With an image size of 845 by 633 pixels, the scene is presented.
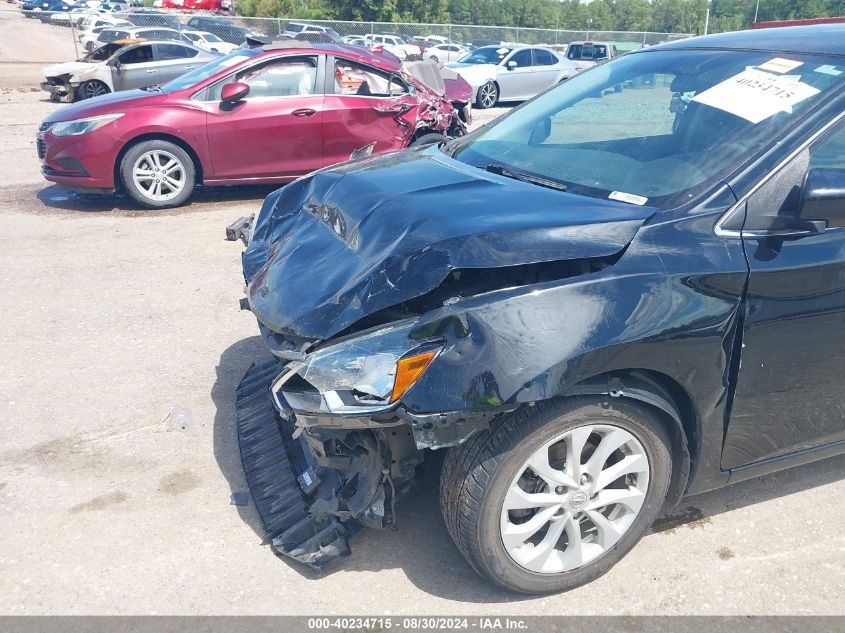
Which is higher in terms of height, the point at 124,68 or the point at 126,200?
the point at 124,68

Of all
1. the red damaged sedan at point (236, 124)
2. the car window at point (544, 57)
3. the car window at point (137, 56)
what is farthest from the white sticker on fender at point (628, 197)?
the car window at point (544, 57)

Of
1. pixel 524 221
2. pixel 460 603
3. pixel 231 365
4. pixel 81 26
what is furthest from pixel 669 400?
pixel 81 26

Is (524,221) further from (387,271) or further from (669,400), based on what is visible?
(669,400)

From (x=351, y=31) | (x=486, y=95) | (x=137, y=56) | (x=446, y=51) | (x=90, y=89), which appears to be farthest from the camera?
(x=351, y=31)

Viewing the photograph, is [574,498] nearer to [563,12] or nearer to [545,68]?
[545,68]

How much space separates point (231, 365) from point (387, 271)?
219cm

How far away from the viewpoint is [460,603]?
2.78m

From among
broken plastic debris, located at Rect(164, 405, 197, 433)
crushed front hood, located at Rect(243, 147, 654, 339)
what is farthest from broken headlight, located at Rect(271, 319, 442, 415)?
broken plastic debris, located at Rect(164, 405, 197, 433)

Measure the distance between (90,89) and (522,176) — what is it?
16296 millimetres

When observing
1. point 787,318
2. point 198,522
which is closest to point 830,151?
point 787,318

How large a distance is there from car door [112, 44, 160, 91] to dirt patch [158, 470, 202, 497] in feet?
44.0

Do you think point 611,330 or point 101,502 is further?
point 101,502

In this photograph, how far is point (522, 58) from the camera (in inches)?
767
